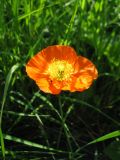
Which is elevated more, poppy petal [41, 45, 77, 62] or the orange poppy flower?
poppy petal [41, 45, 77, 62]

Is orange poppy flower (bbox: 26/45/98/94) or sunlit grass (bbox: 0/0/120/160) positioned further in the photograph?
sunlit grass (bbox: 0/0/120/160)

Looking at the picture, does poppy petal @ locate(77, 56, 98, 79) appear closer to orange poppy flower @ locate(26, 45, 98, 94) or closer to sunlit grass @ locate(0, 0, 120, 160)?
orange poppy flower @ locate(26, 45, 98, 94)

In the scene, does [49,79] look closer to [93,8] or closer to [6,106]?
[6,106]

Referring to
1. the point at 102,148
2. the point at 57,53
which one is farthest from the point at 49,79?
the point at 102,148

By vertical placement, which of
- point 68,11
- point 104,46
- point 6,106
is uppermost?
point 68,11

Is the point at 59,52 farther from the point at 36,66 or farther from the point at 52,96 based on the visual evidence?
the point at 52,96

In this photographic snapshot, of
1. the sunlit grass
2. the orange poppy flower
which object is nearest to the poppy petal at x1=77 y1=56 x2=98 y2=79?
the orange poppy flower

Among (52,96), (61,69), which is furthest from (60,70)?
(52,96)
